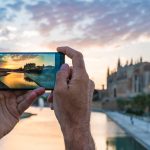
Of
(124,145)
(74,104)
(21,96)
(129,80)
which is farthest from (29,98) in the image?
(129,80)

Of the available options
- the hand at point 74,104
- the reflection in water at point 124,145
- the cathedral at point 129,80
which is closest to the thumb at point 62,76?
the hand at point 74,104

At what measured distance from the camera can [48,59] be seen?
4.62ft

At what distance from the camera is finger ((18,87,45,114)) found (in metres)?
1.37

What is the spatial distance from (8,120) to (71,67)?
0.22 metres

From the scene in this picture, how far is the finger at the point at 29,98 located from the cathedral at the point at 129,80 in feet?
181

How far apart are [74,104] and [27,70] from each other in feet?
0.58

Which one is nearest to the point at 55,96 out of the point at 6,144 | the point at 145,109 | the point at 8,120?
the point at 8,120

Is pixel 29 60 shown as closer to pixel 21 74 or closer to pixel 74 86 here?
pixel 21 74

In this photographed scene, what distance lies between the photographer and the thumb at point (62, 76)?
1.30 m

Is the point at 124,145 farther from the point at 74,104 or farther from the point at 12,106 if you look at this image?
the point at 74,104

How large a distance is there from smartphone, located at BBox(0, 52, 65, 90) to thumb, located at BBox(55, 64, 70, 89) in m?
0.05

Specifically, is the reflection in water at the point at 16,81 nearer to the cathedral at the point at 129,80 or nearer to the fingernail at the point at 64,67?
the fingernail at the point at 64,67

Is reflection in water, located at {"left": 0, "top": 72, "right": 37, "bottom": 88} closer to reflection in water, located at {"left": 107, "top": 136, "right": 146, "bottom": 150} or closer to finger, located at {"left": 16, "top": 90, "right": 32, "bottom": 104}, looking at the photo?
finger, located at {"left": 16, "top": 90, "right": 32, "bottom": 104}

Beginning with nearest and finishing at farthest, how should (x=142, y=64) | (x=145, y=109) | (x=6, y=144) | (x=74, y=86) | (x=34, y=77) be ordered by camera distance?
1. (x=74, y=86)
2. (x=34, y=77)
3. (x=6, y=144)
4. (x=145, y=109)
5. (x=142, y=64)
